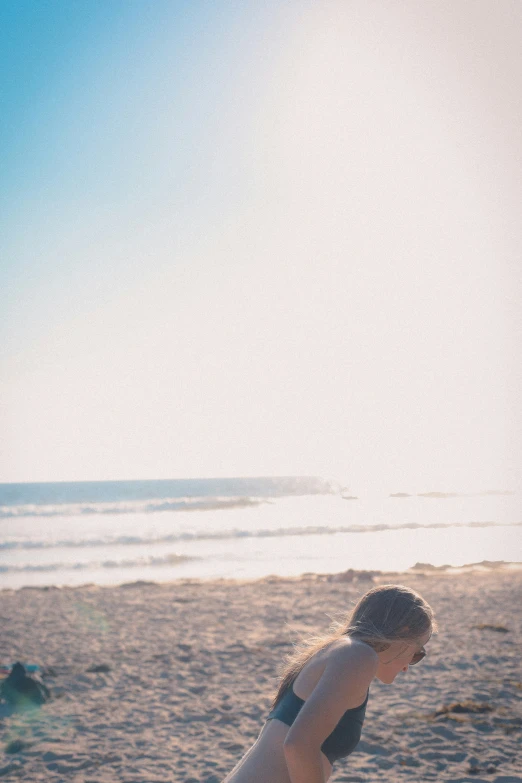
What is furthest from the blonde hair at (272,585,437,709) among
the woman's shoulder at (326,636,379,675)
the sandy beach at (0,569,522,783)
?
the sandy beach at (0,569,522,783)

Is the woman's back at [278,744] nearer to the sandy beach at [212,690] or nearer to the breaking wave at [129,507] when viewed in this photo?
the sandy beach at [212,690]

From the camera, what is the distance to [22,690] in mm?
5684

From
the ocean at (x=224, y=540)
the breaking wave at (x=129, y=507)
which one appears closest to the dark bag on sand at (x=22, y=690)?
the ocean at (x=224, y=540)

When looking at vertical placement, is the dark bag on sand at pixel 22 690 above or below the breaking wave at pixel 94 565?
above

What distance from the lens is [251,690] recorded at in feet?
19.7

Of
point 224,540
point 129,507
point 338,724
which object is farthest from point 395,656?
point 129,507

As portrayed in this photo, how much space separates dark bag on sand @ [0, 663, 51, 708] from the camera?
5.60m

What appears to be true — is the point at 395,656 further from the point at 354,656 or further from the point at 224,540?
the point at 224,540

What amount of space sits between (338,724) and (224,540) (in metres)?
19.9

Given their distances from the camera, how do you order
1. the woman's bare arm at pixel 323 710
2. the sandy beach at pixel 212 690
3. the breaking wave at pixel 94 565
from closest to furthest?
the woman's bare arm at pixel 323 710
the sandy beach at pixel 212 690
the breaking wave at pixel 94 565

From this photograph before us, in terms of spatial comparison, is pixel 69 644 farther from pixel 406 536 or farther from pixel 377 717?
pixel 406 536

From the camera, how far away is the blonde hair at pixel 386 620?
1.85 meters

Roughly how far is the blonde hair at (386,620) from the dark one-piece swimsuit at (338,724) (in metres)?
0.11

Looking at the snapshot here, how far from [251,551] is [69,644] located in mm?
10748
